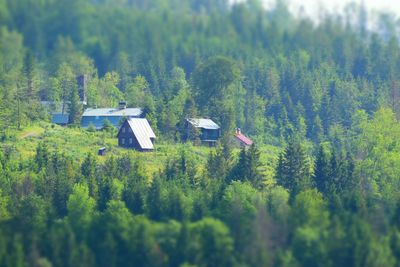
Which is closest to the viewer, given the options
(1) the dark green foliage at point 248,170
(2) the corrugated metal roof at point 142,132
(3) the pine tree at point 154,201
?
(3) the pine tree at point 154,201

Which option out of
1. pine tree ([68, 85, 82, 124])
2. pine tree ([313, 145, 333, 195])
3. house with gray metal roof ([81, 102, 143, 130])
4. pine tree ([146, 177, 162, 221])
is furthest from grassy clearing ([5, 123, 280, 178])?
pine tree ([146, 177, 162, 221])

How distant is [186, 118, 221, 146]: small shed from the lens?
354 feet

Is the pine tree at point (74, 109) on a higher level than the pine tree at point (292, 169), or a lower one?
higher

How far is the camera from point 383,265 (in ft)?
216

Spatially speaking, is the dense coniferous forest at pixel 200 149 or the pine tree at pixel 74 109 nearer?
the dense coniferous forest at pixel 200 149

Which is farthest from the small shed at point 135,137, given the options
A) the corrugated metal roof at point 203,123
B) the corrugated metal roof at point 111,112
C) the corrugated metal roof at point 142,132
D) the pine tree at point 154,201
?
the pine tree at point 154,201

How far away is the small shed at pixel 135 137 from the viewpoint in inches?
4011

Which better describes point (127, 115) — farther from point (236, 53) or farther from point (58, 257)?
point (58, 257)

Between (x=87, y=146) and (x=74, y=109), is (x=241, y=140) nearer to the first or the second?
(x=74, y=109)

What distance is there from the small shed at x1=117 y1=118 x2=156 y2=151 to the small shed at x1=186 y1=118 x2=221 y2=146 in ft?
14.5

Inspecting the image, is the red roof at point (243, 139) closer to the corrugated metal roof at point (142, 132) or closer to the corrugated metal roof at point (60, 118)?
the corrugated metal roof at point (142, 132)

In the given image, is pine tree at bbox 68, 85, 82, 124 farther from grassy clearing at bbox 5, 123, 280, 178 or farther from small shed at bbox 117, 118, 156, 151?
small shed at bbox 117, 118, 156, 151

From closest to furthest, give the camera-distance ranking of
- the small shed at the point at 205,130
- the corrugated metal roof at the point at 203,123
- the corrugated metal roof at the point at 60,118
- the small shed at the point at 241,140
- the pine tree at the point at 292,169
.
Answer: the pine tree at the point at 292,169 → the small shed at the point at 205,130 → the corrugated metal roof at the point at 203,123 → the small shed at the point at 241,140 → the corrugated metal roof at the point at 60,118

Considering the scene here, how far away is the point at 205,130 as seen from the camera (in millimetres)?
109062
